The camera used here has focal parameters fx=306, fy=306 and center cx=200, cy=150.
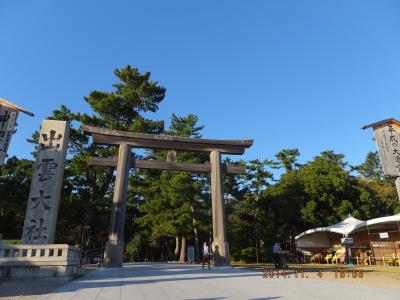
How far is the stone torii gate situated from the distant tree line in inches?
262

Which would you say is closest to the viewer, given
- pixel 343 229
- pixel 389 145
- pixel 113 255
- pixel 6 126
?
pixel 389 145

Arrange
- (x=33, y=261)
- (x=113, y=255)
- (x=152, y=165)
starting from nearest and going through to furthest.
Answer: (x=33, y=261) → (x=113, y=255) → (x=152, y=165)

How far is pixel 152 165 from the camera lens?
16.7 m

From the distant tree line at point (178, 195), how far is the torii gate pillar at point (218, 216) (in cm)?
704

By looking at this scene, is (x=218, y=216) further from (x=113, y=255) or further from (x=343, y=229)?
(x=343, y=229)

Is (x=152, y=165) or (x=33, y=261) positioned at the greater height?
(x=152, y=165)

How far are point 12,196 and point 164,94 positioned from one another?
14.8m

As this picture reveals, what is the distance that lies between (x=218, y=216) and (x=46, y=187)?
8462 millimetres

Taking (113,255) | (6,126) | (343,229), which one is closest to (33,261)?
(6,126)

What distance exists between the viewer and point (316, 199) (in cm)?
2814

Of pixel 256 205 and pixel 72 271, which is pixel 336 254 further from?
pixel 72 271

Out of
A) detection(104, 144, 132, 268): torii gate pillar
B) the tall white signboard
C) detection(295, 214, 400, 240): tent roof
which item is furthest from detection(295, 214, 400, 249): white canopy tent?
the tall white signboard

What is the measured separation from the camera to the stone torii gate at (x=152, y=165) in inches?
575

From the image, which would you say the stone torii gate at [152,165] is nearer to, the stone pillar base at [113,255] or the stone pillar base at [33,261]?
the stone pillar base at [113,255]
